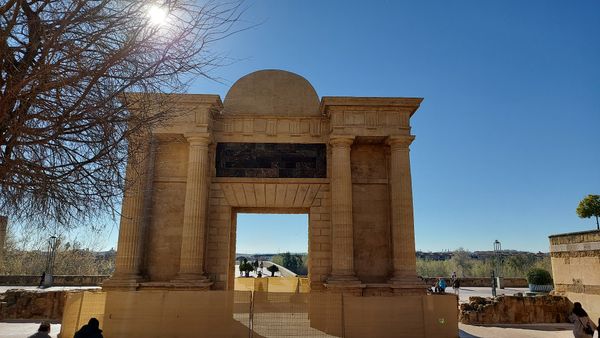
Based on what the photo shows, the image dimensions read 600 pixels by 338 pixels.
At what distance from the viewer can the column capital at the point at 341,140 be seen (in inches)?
629

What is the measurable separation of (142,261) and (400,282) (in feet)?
32.4

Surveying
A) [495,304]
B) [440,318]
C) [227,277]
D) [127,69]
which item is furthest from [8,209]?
[495,304]

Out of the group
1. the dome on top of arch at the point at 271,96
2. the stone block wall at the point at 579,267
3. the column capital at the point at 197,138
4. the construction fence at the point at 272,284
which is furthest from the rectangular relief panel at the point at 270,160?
the stone block wall at the point at 579,267

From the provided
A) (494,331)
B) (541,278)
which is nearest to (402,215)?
(494,331)

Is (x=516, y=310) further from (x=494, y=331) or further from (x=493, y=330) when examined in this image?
(x=494, y=331)

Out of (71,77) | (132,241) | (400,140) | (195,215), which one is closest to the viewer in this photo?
(71,77)

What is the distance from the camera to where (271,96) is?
17891 millimetres

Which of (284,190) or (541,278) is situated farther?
(541,278)

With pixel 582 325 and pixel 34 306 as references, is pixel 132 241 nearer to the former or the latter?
pixel 34 306

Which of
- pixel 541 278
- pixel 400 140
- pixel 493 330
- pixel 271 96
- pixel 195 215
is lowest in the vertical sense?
pixel 493 330

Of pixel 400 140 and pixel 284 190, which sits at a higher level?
pixel 400 140

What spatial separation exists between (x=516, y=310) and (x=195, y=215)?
13.7 metres

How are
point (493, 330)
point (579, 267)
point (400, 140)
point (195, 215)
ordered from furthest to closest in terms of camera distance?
point (579, 267)
point (400, 140)
point (195, 215)
point (493, 330)

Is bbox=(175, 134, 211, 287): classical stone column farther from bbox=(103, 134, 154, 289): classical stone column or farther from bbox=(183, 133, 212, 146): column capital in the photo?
bbox=(103, 134, 154, 289): classical stone column
